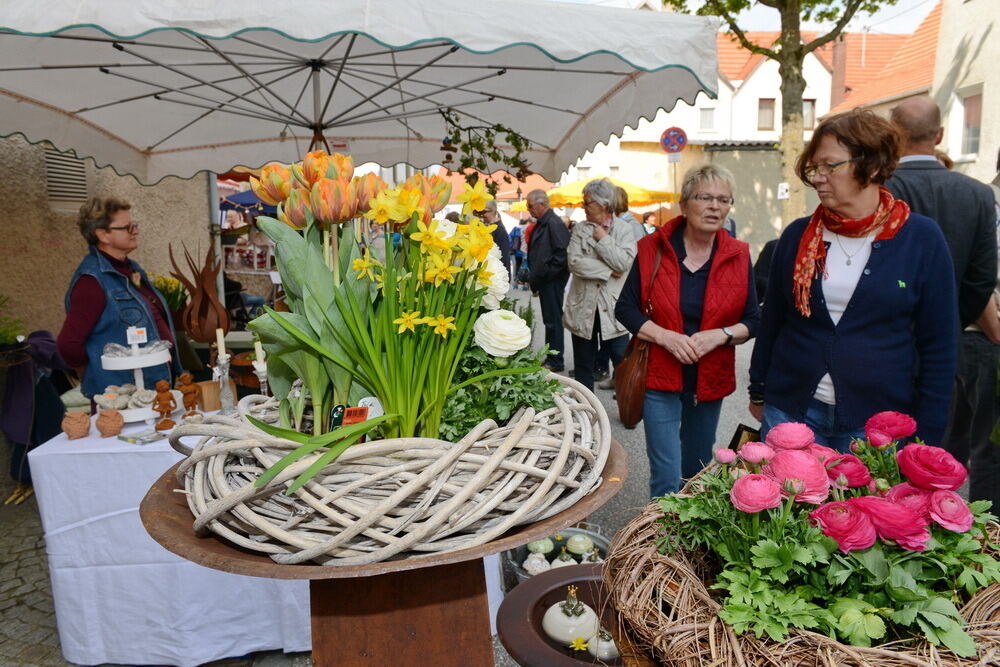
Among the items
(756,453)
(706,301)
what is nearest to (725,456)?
(756,453)

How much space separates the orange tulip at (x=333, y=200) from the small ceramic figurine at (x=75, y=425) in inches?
75.2

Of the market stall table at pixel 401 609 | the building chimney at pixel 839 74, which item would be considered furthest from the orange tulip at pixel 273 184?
the building chimney at pixel 839 74

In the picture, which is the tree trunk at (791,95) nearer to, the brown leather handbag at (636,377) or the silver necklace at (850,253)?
the brown leather handbag at (636,377)

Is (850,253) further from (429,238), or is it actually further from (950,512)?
(429,238)

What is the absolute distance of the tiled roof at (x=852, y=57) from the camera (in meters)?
28.0

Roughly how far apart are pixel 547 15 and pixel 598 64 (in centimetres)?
104

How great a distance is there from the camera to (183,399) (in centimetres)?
265

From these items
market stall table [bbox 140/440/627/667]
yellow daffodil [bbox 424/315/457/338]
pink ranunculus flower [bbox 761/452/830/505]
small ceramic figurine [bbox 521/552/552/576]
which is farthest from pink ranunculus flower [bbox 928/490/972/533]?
small ceramic figurine [bbox 521/552/552/576]

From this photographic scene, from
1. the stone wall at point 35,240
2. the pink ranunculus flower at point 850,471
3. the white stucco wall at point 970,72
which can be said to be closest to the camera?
the pink ranunculus flower at point 850,471

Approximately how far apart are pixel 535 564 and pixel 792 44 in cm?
990

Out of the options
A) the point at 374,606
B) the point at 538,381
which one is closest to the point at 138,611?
the point at 374,606

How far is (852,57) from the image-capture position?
30.1 m

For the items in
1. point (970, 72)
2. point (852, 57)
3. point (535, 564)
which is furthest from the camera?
point (852, 57)

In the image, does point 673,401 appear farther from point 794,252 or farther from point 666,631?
point 666,631
